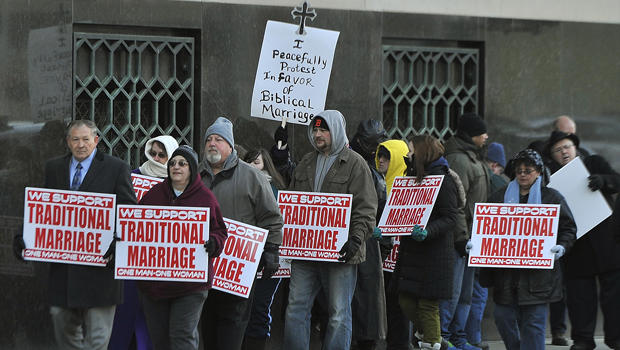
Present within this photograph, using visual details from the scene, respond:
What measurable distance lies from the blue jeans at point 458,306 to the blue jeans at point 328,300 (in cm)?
163

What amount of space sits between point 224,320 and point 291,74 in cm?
295

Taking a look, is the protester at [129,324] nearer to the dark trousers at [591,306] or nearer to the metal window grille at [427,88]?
the metal window grille at [427,88]

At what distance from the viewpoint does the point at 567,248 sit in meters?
9.62

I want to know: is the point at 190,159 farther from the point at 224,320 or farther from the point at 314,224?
the point at 314,224

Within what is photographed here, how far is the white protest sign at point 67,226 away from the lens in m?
8.38

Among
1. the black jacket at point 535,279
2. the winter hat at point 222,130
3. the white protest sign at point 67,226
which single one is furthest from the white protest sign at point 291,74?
the white protest sign at point 67,226

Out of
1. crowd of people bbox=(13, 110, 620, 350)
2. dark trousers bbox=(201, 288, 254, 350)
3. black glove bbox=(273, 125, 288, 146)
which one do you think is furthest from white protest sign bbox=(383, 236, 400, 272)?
dark trousers bbox=(201, 288, 254, 350)

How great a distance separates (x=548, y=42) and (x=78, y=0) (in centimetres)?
478

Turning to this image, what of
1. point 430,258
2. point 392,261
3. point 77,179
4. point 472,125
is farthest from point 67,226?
point 472,125

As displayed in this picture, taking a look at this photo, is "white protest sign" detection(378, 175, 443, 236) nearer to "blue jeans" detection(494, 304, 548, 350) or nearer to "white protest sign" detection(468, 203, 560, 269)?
"white protest sign" detection(468, 203, 560, 269)

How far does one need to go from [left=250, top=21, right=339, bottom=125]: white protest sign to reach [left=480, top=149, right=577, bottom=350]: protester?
2.11m

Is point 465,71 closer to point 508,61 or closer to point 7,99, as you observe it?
point 508,61

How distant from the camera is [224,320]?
874cm

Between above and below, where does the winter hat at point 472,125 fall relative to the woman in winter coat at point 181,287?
above
